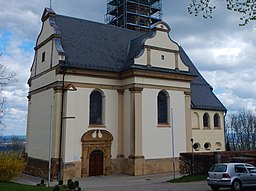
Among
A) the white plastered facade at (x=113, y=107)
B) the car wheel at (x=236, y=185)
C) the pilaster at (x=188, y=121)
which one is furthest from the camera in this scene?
the pilaster at (x=188, y=121)

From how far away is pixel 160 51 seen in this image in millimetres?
28328

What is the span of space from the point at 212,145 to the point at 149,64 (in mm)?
13011

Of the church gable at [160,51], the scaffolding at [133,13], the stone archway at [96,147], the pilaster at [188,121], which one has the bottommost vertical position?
the stone archway at [96,147]

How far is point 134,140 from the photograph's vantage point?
25.7 meters

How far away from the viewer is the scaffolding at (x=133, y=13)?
3950 cm

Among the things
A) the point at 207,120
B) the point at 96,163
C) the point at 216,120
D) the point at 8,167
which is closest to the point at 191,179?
the point at 96,163

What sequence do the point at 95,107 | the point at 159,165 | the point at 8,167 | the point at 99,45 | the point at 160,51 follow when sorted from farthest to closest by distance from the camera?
the point at 99,45
the point at 160,51
the point at 159,165
the point at 95,107
the point at 8,167

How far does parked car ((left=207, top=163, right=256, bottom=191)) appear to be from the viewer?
Answer: 1611 cm

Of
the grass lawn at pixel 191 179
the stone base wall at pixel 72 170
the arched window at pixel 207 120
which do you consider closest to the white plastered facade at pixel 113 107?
the stone base wall at pixel 72 170

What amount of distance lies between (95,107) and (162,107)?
6.34 m

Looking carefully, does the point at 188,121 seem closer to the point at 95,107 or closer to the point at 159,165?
the point at 159,165

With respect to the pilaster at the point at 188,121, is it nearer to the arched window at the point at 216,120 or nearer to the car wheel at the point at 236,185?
the arched window at the point at 216,120

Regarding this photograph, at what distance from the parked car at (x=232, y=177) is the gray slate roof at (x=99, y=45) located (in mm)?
12535

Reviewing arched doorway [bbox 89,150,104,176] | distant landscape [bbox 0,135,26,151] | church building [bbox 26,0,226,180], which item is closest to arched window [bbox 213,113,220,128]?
church building [bbox 26,0,226,180]
